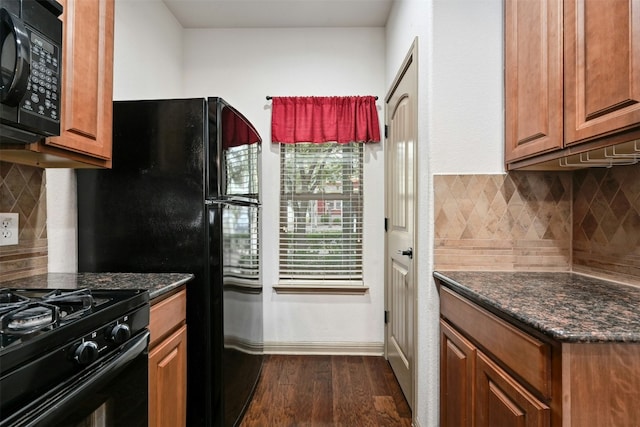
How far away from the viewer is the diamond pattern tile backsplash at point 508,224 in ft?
5.19

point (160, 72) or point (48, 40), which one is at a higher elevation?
point (160, 72)

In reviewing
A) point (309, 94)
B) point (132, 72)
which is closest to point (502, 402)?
point (309, 94)

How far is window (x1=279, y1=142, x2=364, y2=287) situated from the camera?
9.19 feet

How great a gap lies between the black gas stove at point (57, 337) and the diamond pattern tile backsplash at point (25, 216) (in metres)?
0.34

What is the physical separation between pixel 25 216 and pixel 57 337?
948 millimetres

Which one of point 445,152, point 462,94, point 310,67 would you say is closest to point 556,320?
point 445,152

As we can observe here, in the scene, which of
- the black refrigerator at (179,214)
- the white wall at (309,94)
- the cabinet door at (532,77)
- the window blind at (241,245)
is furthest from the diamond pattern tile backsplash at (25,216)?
the cabinet door at (532,77)

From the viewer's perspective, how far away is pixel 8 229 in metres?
1.32

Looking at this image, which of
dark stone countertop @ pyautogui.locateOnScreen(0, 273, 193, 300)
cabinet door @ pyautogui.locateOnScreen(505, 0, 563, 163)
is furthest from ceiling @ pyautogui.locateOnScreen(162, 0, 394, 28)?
dark stone countertop @ pyautogui.locateOnScreen(0, 273, 193, 300)

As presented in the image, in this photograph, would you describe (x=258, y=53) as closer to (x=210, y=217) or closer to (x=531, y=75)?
(x=210, y=217)

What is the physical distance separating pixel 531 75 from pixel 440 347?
4.13 feet

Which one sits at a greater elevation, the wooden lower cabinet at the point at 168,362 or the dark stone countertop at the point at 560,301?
the dark stone countertop at the point at 560,301

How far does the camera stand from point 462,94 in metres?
1.59

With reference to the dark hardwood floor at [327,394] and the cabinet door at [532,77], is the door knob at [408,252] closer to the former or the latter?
the cabinet door at [532,77]
